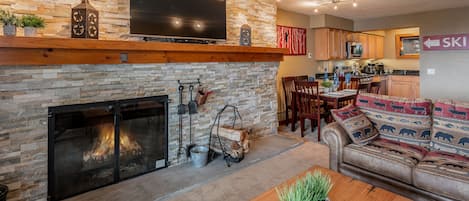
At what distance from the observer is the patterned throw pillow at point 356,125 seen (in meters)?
2.67

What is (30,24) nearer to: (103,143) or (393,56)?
(103,143)

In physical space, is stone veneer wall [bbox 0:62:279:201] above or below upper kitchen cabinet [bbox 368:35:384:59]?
below

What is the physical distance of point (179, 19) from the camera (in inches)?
119

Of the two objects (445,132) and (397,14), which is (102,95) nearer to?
(445,132)

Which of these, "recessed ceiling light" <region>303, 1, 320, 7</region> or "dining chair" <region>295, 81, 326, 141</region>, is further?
"recessed ceiling light" <region>303, 1, 320, 7</region>

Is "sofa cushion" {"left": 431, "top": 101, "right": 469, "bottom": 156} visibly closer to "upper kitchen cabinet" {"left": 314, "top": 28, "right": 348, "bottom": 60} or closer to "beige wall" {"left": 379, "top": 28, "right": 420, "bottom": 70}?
"upper kitchen cabinet" {"left": 314, "top": 28, "right": 348, "bottom": 60}

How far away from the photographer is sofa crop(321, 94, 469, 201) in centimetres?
205

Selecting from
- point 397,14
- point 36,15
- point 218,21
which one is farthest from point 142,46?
point 397,14

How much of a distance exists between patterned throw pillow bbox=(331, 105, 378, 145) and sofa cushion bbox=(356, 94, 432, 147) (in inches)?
5.3

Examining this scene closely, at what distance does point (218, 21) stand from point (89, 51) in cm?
158

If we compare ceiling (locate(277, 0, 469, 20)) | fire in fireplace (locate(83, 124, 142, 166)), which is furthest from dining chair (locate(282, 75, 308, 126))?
fire in fireplace (locate(83, 124, 142, 166))

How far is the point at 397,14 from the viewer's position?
242 inches

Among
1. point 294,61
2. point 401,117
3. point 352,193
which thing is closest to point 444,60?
point 294,61

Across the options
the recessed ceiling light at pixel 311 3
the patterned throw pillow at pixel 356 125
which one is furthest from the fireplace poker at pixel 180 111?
the recessed ceiling light at pixel 311 3
